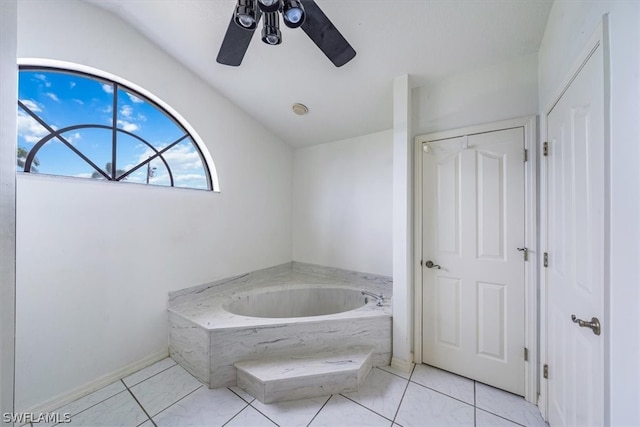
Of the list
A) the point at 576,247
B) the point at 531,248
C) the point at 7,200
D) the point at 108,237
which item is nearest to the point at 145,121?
the point at 108,237

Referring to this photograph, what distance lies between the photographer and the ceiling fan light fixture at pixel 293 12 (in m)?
1.03

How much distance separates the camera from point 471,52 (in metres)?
1.71

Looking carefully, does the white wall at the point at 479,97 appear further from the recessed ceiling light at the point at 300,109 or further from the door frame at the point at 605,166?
the recessed ceiling light at the point at 300,109

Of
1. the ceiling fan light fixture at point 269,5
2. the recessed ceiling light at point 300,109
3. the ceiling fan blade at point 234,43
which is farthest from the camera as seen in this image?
the recessed ceiling light at point 300,109

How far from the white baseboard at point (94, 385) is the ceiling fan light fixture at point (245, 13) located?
2528 millimetres

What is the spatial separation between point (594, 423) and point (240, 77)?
310 cm

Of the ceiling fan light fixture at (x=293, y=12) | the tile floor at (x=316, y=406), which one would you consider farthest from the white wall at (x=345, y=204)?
the ceiling fan light fixture at (x=293, y=12)

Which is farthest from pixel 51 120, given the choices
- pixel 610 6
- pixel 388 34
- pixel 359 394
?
pixel 610 6

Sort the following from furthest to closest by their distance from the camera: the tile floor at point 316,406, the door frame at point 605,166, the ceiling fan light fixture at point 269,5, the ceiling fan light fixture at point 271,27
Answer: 1. the tile floor at point 316,406
2. the ceiling fan light fixture at point 271,27
3. the ceiling fan light fixture at point 269,5
4. the door frame at point 605,166

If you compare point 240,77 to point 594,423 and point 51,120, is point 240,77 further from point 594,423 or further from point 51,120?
point 594,423

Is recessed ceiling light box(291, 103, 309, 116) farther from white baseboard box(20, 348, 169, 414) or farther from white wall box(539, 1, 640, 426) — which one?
white baseboard box(20, 348, 169, 414)

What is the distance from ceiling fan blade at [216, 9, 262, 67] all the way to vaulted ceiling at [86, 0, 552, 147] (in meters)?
0.54

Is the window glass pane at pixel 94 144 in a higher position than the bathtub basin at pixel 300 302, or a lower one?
higher

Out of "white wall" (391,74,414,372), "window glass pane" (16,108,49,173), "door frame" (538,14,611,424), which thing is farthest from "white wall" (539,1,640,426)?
"window glass pane" (16,108,49,173)
